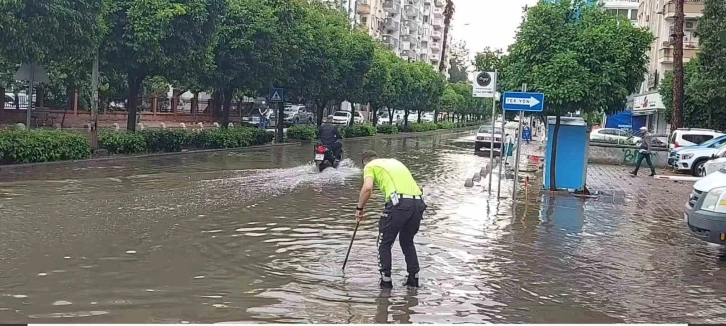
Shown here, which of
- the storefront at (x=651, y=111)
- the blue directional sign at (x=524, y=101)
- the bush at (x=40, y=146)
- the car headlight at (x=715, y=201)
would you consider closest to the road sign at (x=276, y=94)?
the bush at (x=40, y=146)

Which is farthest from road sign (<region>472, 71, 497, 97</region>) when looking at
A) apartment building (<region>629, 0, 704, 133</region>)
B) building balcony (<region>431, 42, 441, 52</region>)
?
building balcony (<region>431, 42, 441, 52</region>)

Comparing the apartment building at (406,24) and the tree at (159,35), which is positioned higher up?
the apartment building at (406,24)

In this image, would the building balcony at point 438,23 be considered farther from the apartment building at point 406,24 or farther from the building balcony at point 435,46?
the building balcony at point 435,46

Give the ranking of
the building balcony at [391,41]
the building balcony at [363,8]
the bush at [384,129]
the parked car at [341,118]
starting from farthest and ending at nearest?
the building balcony at [391,41] → the building balcony at [363,8] → the parked car at [341,118] → the bush at [384,129]

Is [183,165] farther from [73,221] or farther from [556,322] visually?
[556,322]

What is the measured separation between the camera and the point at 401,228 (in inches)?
299

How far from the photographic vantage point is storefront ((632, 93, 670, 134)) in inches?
1986

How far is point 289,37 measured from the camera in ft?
102

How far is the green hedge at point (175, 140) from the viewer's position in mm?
23516

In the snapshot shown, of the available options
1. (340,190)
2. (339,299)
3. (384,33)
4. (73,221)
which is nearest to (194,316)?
(339,299)

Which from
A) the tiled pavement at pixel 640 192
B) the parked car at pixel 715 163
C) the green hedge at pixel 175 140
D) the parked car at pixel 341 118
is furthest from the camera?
the parked car at pixel 341 118

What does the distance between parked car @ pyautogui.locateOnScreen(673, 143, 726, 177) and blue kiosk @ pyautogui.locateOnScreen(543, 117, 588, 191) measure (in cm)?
912

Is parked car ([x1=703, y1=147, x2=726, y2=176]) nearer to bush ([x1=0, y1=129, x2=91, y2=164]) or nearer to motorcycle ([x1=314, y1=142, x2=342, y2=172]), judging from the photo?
motorcycle ([x1=314, y1=142, x2=342, y2=172])

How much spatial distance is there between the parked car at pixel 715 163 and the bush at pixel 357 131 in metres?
24.4
